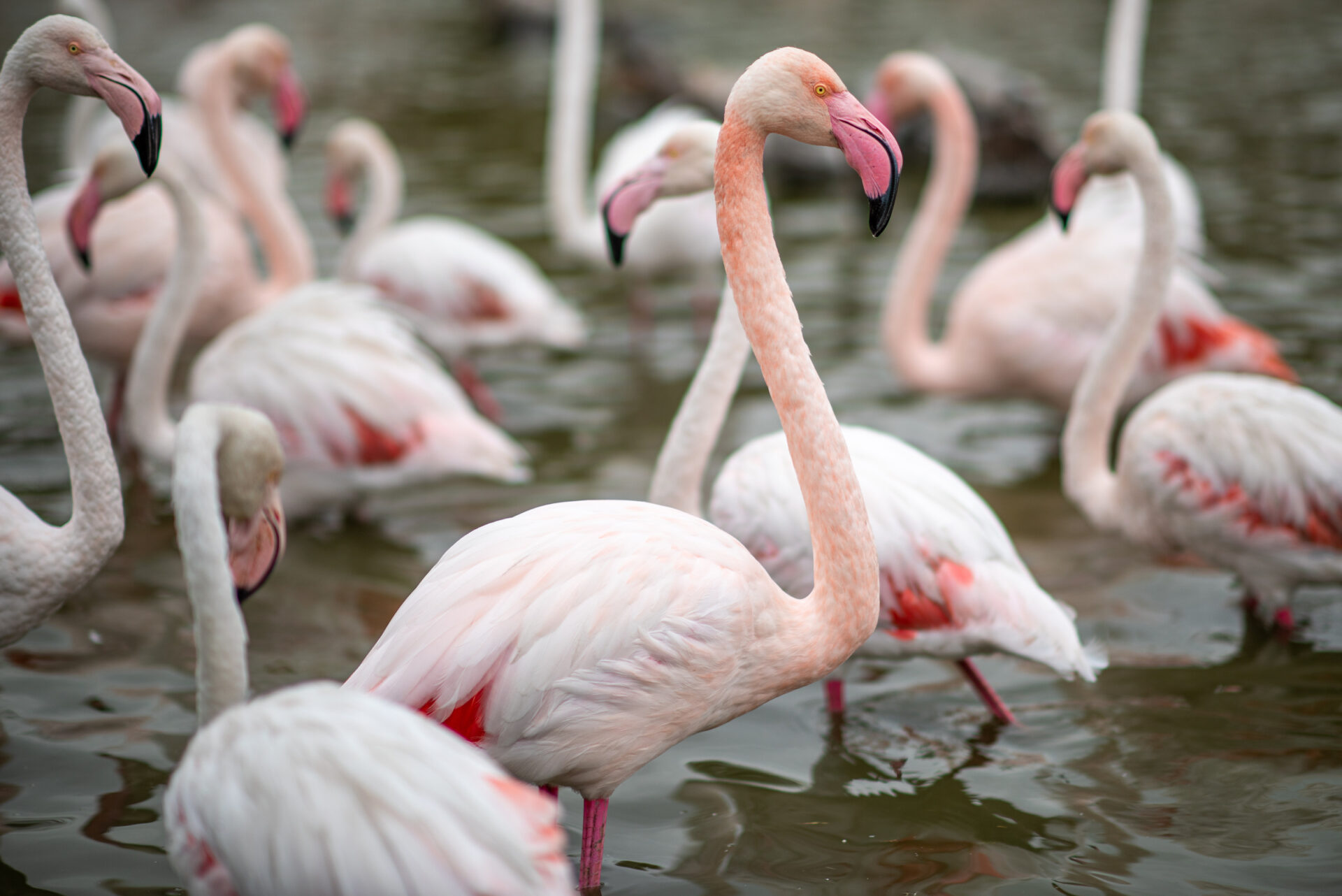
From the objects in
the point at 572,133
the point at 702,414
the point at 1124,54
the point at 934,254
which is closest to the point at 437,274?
the point at 572,133

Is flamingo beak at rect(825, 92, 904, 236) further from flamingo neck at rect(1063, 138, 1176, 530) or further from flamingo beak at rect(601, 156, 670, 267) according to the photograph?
flamingo neck at rect(1063, 138, 1176, 530)

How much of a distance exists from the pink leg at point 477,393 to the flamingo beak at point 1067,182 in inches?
137

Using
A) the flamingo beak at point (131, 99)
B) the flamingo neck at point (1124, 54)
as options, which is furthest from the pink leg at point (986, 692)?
the flamingo neck at point (1124, 54)

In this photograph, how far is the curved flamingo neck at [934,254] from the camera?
6324 millimetres

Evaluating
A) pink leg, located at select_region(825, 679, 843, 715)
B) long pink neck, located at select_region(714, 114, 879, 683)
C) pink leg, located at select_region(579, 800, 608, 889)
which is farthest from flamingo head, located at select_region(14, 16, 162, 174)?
pink leg, located at select_region(825, 679, 843, 715)

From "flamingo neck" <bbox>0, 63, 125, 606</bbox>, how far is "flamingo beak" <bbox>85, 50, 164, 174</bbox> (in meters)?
0.25

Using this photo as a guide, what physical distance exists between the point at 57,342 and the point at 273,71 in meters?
3.51

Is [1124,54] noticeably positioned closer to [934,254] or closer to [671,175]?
[934,254]

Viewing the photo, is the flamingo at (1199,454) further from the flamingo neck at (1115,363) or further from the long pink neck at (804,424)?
the long pink neck at (804,424)

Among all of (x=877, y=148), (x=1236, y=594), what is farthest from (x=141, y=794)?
(x=1236, y=594)

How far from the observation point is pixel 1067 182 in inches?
184

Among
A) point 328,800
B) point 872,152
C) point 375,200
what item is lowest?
point 328,800

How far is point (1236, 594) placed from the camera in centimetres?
503

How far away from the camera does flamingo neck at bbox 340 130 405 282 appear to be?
710 cm
